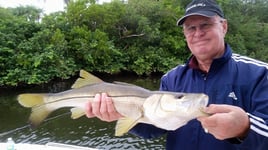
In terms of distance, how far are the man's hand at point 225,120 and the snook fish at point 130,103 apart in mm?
55

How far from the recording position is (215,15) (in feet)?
6.77

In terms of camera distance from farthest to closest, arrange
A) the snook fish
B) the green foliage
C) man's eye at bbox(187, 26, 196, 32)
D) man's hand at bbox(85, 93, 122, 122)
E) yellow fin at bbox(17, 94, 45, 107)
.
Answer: the green foliage → yellow fin at bbox(17, 94, 45, 107) → man's eye at bbox(187, 26, 196, 32) → man's hand at bbox(85, 93, 122, 122) → the snook fish

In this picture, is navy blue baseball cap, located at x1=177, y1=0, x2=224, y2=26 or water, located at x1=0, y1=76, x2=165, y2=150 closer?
navy blue baseball cap, located at x1=177, y1=0, x2=224, y2=26

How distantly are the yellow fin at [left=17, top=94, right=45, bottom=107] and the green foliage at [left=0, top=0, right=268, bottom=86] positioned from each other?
17.0m

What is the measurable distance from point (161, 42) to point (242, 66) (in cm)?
2490

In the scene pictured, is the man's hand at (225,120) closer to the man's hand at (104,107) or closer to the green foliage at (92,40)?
the man's hand at (104,107)

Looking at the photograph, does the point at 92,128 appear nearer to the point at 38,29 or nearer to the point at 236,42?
the point at 38,29

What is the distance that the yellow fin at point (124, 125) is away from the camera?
1.91 metres

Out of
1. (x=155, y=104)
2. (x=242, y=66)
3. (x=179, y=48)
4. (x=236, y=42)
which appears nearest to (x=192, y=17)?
(x=242, y=66)

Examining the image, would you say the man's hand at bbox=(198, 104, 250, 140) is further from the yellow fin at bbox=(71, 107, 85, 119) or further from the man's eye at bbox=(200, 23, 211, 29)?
the yellow fin at bbox=(71, 107, 85, 119)

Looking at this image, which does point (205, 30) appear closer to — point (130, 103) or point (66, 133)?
point (130, 103)

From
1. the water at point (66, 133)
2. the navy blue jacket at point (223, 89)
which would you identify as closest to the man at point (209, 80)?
the navy blue jacket at point (223, 89)

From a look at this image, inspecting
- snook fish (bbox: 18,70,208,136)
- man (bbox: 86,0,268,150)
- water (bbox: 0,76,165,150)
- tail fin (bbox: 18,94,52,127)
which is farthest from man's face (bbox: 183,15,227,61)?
water (bbox: 0,76,165,150)

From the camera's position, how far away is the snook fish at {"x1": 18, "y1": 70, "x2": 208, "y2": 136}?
164 cm
